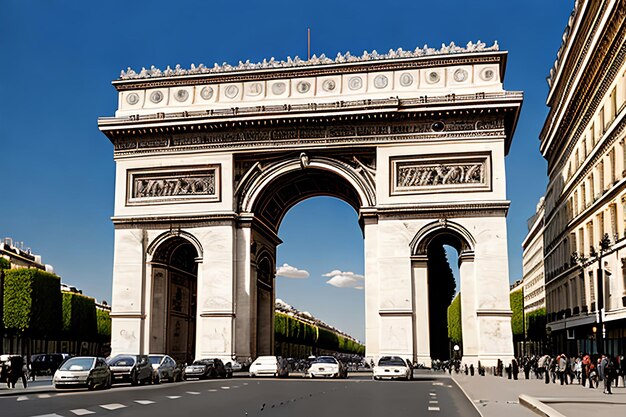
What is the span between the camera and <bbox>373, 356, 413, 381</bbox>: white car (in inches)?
1506

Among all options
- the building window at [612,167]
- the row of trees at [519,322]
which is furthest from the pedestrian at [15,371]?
the row of trees at [519,322]

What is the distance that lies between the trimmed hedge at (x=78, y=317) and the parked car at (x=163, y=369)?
147 feet

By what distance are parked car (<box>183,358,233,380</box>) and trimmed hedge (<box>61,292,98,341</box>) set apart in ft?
138

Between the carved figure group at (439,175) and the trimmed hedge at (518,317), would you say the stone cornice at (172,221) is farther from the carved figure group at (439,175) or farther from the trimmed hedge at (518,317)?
the trimmed hedge at (518,317)

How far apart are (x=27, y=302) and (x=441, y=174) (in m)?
36.6

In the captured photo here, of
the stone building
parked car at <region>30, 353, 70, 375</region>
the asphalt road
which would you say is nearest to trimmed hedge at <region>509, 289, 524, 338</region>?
the stone building

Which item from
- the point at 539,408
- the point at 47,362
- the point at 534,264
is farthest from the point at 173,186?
the point at 534,264

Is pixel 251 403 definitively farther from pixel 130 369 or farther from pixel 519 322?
pixel 519 322

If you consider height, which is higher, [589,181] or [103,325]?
[589,181]

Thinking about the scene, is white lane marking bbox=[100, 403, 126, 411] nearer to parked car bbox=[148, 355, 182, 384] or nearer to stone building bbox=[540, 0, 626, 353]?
parked car bbox=[148, 355, 182, 384]

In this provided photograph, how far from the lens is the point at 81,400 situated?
23188 millimetres

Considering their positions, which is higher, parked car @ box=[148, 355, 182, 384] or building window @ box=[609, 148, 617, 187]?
building window @ box=[609, 148, 617, 187]

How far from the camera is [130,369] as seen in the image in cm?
3416

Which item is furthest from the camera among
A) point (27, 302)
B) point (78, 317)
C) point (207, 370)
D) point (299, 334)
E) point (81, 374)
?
point (299, 334)
